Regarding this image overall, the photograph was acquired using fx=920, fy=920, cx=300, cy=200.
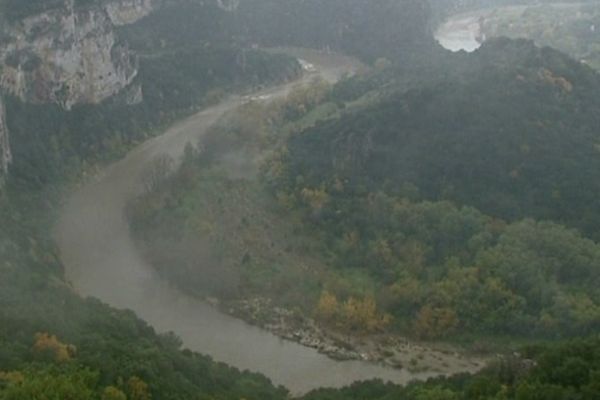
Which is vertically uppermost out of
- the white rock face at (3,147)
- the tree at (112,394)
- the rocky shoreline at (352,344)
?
the white rock face at (3,147)

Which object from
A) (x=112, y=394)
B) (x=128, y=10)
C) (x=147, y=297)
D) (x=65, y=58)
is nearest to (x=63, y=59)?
(x=65, y=58)

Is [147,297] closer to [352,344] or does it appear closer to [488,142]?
[352,344]

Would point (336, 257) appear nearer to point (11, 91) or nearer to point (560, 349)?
point (560, 349)

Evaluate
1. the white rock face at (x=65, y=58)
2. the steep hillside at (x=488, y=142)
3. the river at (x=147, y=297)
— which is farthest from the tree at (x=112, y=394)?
the white rock face at (x=65, y=58)

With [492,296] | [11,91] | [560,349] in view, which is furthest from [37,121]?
[560,349]

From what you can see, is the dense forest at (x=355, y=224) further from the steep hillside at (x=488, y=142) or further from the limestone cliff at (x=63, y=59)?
the limestone cliff at (x=63, y=59)
